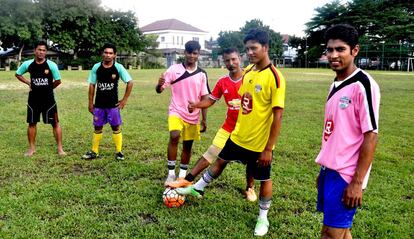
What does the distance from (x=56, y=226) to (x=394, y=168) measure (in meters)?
5.32

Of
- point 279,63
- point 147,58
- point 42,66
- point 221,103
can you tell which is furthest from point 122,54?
point 42,66

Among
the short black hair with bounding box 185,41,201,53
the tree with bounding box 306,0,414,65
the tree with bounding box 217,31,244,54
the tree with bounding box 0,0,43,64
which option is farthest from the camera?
the tree with bounding box 217,31,244,54

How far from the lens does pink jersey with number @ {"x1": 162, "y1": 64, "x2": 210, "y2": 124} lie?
5.59 m

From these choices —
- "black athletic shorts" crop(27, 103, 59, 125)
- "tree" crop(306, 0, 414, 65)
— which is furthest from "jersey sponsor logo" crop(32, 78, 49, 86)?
"tree" crop(306, 0, 414, 65)

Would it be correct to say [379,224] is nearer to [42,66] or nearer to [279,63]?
[42,66]

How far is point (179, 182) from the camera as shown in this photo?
4.70m

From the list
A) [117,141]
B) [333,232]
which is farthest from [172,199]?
[117,141]

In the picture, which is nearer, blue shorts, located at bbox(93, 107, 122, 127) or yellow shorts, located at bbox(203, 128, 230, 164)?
yellow shorts, located at bbox(203, 128, 230, 164)

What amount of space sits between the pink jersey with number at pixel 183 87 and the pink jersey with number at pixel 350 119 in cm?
286

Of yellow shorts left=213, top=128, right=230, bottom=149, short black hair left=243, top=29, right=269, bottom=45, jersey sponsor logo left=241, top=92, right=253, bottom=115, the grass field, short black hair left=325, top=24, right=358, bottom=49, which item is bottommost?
the grass field

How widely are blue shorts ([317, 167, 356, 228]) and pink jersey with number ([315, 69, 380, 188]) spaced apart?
56 millimetres

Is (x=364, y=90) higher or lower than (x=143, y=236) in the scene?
higher

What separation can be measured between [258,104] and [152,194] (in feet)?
6.76

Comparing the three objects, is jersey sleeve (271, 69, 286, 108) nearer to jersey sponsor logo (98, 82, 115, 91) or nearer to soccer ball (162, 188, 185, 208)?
soccer ball (162, 188, 185, 208)
